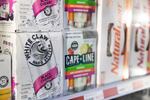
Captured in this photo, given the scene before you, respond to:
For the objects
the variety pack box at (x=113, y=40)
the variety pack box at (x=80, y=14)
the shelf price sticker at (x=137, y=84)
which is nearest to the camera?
the variety pack box at (x=80, y=14)

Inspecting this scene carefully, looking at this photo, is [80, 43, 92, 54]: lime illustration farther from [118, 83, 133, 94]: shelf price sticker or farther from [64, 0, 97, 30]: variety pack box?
[118, 83, 133, 94]: shelf price sticker

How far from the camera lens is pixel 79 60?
2.93 feet

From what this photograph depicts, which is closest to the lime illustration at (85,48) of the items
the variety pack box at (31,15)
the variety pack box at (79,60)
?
the variety pack box at (79,60)

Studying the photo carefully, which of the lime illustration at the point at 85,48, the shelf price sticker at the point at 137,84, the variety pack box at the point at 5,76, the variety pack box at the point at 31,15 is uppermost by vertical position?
the variety pack box at the point at 31,15

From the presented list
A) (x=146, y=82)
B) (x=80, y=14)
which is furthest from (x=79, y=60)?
(x=146, y=82)

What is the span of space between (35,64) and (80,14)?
0.24 meters

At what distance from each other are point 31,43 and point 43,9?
11 centimetres

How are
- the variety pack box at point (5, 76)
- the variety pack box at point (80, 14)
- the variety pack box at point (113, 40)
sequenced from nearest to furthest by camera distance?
the variety pack box at point (5, 76) → the variety pack box at point (80, 14) → the variety pack box at point (113, 40)

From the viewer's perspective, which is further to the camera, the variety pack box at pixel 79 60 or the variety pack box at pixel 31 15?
the variety pack box at pixel 79 60

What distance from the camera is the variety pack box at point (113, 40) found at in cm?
95

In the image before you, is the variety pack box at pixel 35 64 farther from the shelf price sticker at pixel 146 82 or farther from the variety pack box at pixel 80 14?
the shelf price sticker at pixel 146 82

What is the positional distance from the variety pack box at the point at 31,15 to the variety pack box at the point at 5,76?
0.08 m

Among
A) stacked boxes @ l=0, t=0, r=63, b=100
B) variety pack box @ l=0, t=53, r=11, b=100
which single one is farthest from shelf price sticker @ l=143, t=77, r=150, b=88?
variety pack box @ l=0, t=53, r=11, b=100

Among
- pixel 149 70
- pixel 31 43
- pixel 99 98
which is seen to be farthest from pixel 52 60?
pixel 149 70
